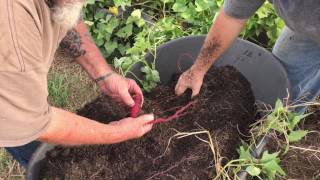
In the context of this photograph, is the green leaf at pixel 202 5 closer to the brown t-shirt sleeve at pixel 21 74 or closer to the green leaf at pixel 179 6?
the green leaf at pixel 179 6

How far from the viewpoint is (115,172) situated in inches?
65.5

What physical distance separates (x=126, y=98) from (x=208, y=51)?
0.40 meters

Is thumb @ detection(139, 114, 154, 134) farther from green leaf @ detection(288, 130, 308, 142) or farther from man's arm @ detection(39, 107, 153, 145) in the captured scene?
green leaf @ detection(288, 130, 308, 142)

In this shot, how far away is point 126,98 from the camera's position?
178 cm

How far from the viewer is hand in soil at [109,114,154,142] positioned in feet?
5.00

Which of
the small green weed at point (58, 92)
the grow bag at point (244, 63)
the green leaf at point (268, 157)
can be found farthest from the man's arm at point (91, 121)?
the small green weed at point (58, 92)

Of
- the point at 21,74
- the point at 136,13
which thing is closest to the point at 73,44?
the point at 21,74

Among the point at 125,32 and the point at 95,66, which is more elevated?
the point at 95,66

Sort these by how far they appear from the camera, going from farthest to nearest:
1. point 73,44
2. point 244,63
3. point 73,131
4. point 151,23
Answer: point 151,23 < point 244,63 < point 73,44 < point 73,131

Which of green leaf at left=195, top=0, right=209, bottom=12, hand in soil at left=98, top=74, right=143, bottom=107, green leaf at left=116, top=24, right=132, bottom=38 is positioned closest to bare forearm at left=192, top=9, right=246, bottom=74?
hand in soil at left=98, top=74, right=143, bottom=107

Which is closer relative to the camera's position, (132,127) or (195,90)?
(132,127)

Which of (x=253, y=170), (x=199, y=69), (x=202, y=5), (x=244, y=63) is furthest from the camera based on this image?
(x=202, y=5)

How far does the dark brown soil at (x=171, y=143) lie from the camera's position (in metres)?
1.65

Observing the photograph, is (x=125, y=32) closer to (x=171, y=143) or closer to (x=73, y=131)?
(x=171, y=143)
